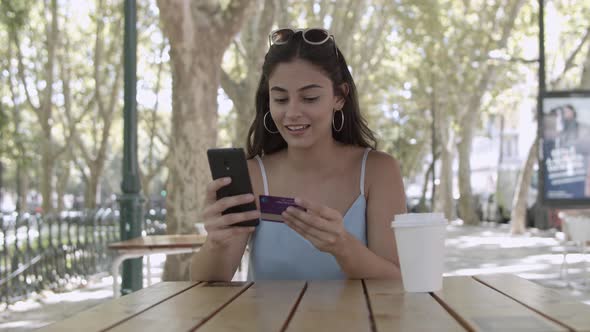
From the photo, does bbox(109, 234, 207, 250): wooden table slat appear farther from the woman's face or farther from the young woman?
the woman's face

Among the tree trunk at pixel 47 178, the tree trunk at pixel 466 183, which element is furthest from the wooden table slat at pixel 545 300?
the tree trunk at pixel 466 183

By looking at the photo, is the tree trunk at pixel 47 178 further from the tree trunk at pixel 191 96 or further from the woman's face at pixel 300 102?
the woman's face at pixel 300 102

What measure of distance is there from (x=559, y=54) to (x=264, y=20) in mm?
12978

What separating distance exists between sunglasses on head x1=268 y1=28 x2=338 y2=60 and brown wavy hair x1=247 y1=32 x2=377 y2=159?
18 millimetres

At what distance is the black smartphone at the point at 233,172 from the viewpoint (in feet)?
8.64

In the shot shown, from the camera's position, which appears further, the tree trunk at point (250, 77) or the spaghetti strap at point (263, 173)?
the tree trunk at point (250, 77)

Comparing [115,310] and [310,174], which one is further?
[310,174]

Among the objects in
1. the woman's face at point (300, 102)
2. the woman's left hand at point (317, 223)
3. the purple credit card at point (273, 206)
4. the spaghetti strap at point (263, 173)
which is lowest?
the woman's left hand at point (317, 223)

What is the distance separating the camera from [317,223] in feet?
8.77

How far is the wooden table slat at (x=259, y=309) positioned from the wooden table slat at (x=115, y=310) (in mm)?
236

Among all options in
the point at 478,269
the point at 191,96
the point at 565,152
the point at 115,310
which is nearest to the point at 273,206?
the point at 115,310

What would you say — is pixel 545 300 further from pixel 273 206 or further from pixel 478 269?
pixel 478 269

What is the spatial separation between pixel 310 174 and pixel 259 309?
1273mm

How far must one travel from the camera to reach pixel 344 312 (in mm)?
2195
